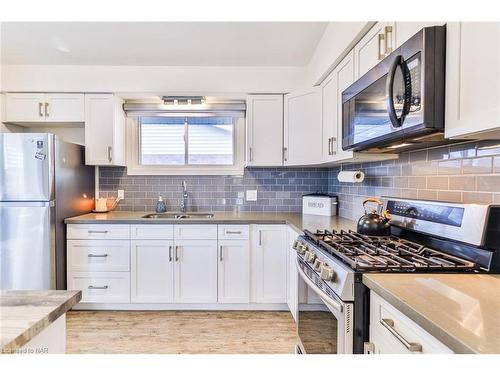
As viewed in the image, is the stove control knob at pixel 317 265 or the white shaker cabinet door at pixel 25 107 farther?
the white shaker cabinet door at pixel 25 107

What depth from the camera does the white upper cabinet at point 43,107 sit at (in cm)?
290

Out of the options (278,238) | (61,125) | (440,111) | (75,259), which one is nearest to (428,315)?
(440,111)

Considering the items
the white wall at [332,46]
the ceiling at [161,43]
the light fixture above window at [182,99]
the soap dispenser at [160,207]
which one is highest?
the ceiling at [161,43]

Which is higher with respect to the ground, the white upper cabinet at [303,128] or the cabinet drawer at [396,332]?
the white upper cabinet at [303,128]

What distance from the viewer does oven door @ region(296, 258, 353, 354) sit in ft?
3.74

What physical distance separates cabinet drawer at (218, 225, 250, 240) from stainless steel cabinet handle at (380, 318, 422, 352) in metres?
1.79

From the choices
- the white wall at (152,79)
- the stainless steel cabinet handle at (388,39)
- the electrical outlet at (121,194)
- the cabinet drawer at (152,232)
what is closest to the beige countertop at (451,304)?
the stainless steel cabinet handle at (388,39)

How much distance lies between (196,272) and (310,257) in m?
1.47

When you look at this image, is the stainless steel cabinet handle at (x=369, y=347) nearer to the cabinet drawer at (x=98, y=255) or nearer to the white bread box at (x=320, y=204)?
the white bread box at (x=320, y=204)

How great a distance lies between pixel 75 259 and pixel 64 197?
0.57 m

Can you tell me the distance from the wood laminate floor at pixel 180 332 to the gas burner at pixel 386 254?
3.40 ft

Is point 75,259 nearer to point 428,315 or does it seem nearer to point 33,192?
point 33,192

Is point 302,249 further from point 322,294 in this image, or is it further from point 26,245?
point 26,245

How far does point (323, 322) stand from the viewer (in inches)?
54.9
